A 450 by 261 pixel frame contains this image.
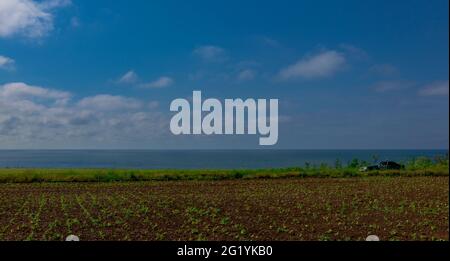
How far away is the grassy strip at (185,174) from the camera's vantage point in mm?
25156

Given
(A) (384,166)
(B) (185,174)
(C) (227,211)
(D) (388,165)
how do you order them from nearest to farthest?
(C) (227,211), (B) (185,174), (A) (384,166), (D) (388,165)

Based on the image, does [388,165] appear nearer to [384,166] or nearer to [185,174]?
[384,166]

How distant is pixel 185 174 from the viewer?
86.0 feet

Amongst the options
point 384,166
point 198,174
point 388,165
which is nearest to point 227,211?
point 198,174

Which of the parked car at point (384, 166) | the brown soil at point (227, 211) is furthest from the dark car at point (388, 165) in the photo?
the brown soil at point (227, 211)

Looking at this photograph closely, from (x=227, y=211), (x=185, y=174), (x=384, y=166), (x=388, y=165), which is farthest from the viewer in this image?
(x=388, y=165)

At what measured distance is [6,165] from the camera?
3189cm

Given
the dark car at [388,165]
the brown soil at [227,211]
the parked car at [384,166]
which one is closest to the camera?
the brown soil at [227,211]

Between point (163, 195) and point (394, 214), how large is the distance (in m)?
8.44

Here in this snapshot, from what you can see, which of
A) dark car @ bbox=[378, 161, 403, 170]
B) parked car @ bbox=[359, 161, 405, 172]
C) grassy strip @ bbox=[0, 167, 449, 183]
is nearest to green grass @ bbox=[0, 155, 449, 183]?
grassy strip @ bbox=[0, 167, 449, 183]

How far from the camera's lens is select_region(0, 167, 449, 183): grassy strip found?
25.2 meters

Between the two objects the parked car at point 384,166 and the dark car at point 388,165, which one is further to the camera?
the dark car at point 388,165

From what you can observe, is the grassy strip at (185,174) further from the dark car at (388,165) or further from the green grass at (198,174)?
the dark car at (388,165)
